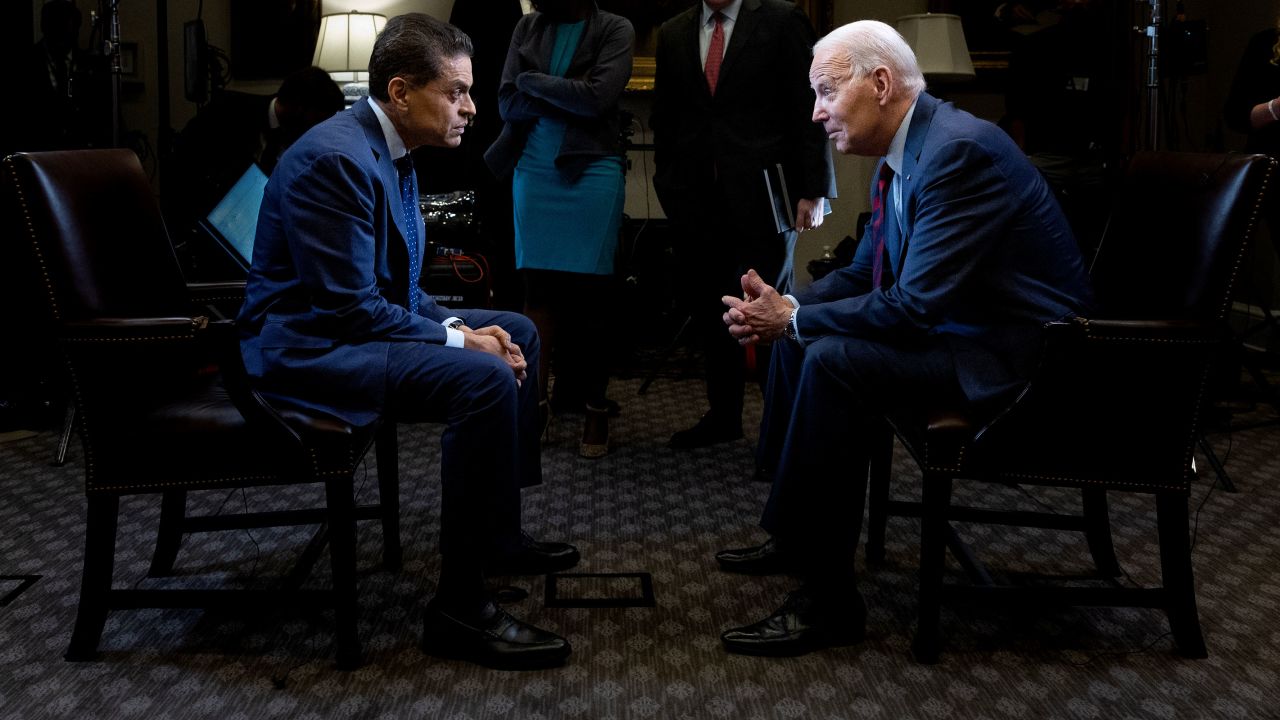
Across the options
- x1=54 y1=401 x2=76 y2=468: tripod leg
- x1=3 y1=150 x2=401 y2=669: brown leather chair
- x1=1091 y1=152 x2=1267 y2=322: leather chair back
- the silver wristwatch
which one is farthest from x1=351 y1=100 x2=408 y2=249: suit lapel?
x1=54 y1=401 x2=76 y2=468: tripod leg

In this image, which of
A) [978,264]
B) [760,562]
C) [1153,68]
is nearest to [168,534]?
[760,562]

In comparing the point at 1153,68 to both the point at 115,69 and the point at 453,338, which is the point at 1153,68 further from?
the point at 115,69

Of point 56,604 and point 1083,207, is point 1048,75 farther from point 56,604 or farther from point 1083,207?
point 56,604

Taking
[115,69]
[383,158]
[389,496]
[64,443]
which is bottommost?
[64,443]

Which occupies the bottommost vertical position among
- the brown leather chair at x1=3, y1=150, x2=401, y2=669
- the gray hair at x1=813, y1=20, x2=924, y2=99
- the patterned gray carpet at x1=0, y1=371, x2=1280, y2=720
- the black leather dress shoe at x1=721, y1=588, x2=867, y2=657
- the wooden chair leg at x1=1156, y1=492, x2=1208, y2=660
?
the patterned gray carpet at x1=0, y1=371, x2=1280, y2=720

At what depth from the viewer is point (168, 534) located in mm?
2559

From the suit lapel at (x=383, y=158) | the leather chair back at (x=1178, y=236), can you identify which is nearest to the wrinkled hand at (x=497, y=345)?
the suit lapel at (x=383, y=158)

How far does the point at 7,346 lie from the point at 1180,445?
3944mm

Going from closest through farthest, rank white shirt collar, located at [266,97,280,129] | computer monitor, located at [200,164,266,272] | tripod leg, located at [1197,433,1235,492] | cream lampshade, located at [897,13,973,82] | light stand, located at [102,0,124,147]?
computer monitor, located at [200,164,266,272] < tripod leg, located at [1197,433,1235,492] < light stand, located at [102,0,124,147] < white shirt collar, located at [266,97,280,129] < cream lampshade, located at [897,13,973,82]

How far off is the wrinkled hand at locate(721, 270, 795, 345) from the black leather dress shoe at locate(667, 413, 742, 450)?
140 centimetres

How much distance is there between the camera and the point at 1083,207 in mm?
4453

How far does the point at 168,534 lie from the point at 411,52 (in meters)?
1.26

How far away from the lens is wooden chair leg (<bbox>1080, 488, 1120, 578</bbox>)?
2.62m

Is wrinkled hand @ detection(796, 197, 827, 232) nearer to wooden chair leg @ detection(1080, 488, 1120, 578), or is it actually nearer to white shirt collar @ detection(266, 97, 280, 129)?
wooden chair leg @ detection(1080, 488, 1120, 578)
